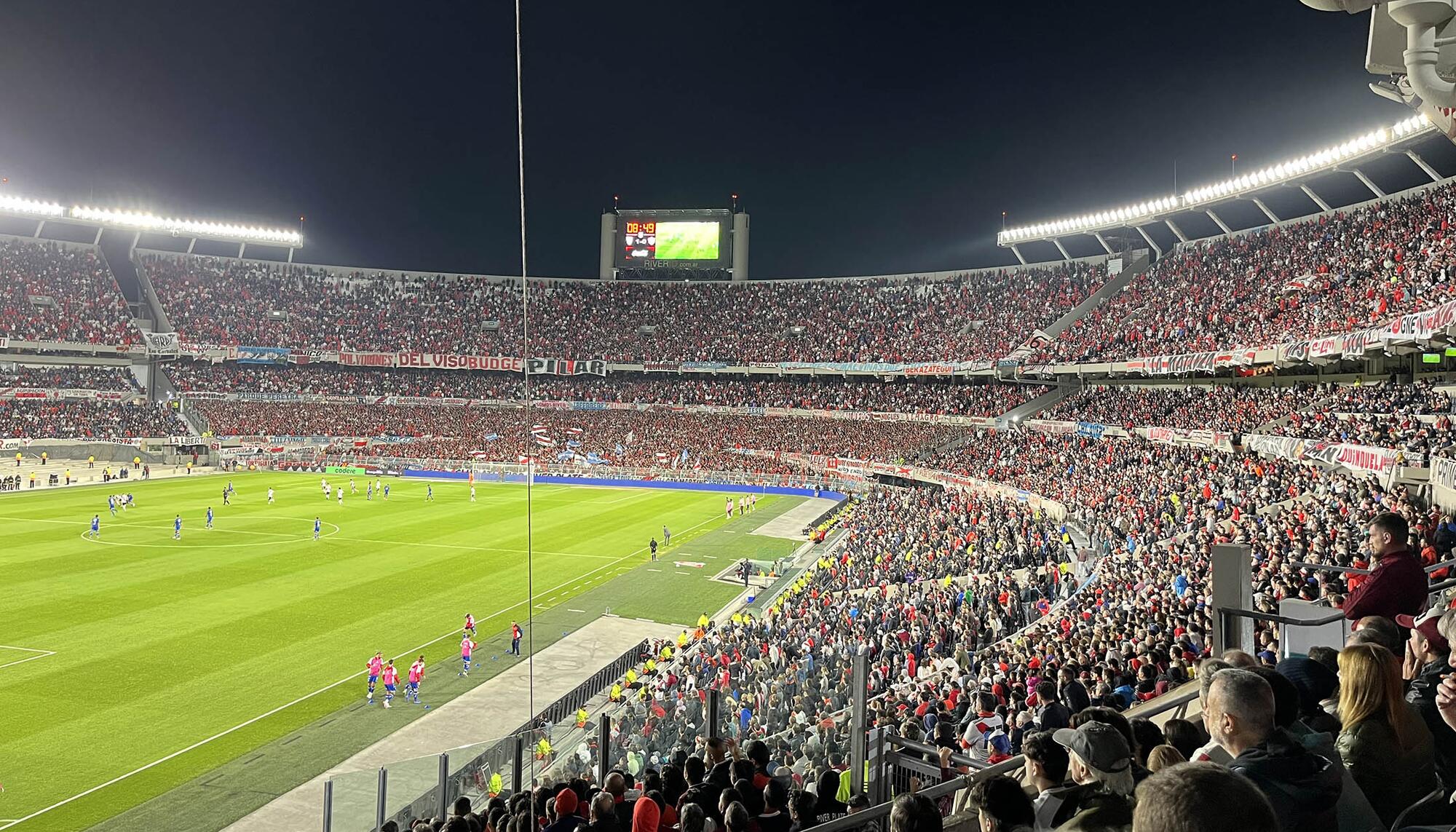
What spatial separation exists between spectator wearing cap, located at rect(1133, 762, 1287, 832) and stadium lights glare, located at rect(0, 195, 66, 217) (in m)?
79.6

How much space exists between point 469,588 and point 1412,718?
28.0 m

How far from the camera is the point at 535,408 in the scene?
74750 millimetres

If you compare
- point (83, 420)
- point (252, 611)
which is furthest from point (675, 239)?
point (252, 611)

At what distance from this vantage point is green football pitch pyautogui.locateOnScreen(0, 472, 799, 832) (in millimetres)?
15102

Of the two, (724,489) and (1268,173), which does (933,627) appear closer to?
(1268,173)

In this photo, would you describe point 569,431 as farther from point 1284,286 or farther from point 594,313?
point 1284,286

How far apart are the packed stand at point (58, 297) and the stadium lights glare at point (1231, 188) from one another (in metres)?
65.9

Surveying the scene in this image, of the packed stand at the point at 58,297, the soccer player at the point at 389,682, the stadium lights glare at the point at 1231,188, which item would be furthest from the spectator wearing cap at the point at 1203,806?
the packed stand at the point at 58,297

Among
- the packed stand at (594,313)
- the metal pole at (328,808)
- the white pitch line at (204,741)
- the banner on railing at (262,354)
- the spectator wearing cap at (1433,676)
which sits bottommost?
the white pitch line at (204,741)

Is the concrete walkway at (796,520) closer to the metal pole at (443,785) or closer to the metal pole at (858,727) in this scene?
the metal pole at (443,785)

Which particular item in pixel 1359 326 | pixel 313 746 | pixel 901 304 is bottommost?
pixel 313 746

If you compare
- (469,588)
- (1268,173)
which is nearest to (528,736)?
(469,588)

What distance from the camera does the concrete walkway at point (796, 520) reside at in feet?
133

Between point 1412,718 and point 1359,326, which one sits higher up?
point 1359,326
